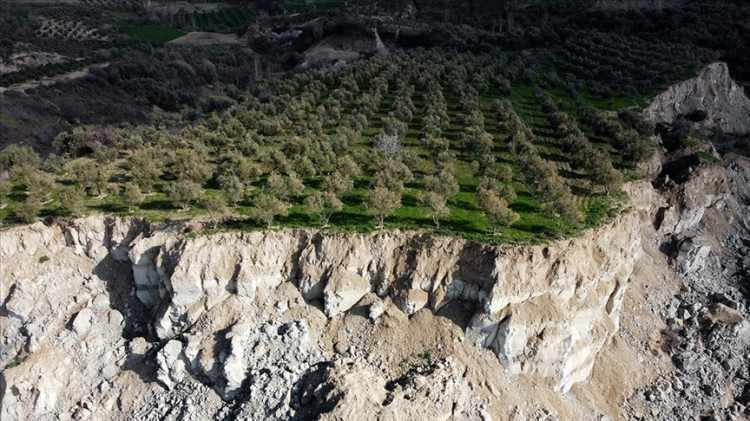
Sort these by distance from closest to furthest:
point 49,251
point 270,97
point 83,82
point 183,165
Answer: point 49,251, point 183,165, point 270,97, point 83,82

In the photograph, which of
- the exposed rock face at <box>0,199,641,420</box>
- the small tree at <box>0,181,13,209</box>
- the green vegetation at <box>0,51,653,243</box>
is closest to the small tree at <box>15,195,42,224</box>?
the green vegetation at <box>0,51,653,243</box>

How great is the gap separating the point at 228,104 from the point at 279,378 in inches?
2389

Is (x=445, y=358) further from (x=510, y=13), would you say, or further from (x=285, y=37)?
(x=285, y=37)

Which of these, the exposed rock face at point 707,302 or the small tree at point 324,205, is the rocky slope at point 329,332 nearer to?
the exposed rock face at point 707,302

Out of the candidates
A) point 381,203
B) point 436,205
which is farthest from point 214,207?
point 436,205

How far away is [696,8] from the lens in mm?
117062

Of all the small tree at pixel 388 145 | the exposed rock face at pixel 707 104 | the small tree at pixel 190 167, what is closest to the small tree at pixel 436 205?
the small tree at pixel 388 145

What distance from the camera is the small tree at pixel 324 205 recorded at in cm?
4534

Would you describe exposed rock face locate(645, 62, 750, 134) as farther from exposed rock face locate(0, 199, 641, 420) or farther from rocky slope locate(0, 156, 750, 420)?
exposed rock face locate(0, 199, 641, 420)

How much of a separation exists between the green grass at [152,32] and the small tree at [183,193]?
459 ft

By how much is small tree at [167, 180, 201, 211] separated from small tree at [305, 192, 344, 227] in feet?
35.6

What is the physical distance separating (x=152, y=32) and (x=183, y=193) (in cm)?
15898

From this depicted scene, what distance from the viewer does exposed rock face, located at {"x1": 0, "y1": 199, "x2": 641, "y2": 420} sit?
126 feet

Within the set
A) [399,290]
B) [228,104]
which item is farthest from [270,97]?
[399,290]
